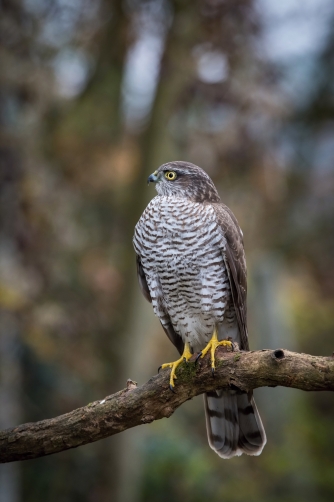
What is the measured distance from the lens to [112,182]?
341 inches

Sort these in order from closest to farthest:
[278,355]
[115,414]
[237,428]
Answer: [278,355]
[115,414]
[237,428]

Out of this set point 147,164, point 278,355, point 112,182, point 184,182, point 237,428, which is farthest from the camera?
point 112,182

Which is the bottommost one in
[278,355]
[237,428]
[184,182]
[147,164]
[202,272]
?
[237,428]

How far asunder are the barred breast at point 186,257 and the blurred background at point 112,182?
250 centimetres

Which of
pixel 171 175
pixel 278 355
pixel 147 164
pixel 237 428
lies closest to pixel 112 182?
pixel 147 164

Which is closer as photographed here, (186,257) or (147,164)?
(186,257)

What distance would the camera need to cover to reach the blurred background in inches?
268

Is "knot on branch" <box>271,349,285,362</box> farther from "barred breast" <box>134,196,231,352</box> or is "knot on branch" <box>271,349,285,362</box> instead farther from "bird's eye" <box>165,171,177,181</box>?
"bird's eye" <box>165,171,177,181</box>

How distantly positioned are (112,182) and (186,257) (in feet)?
15.8

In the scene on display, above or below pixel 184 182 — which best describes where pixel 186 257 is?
below

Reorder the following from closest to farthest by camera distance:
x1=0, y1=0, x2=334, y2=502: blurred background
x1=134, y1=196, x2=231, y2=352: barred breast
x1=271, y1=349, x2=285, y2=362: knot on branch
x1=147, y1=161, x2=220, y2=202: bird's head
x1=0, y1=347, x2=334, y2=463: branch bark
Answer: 1. x1=271, y1=349, x2=285, y2=362: knot on branch
2. x1=0, y1=347, x2=334, y2=463: branch bark
3. x1=134, y1=196, x2=231, y2=352: barred breast
4. x1=147, y1=161, x2=220, y2=202: bird's head
5. x1=0, y1=0, x2=334, y2=502: blurred background

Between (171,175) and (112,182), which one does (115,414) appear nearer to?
(171,175)

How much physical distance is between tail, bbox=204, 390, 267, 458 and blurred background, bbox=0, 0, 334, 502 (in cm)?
266

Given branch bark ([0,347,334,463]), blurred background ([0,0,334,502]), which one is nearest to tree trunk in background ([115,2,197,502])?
blurred background ([0,0,334,502])
